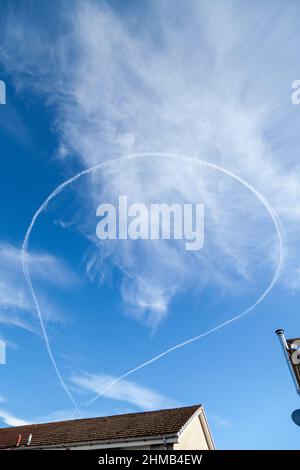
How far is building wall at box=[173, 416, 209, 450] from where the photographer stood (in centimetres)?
2068

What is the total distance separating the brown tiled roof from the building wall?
2.12 feet

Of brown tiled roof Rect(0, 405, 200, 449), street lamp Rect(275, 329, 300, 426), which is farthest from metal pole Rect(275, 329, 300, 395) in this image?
brown tiled roof Rect(0, 405, 200, 449)

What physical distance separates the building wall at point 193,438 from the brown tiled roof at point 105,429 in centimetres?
65

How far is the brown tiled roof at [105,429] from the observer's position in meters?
20.8

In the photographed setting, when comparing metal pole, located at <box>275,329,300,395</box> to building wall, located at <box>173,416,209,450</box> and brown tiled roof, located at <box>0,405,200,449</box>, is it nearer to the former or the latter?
brown tiled roof, located at <box>0,405,200,449</box>

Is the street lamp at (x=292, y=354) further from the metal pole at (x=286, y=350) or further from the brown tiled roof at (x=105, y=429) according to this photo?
the brown tiled roof at (x=105, y=429)

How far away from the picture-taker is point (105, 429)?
23188 mm

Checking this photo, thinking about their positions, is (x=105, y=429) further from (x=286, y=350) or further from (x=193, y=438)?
(x=286, y=350)

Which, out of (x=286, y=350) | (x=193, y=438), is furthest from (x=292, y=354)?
(x=193, y=438)

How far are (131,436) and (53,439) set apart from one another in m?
5.95

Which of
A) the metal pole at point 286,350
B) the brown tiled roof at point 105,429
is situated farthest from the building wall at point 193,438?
the metal pole at point 286,350

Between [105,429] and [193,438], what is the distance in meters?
5.81
